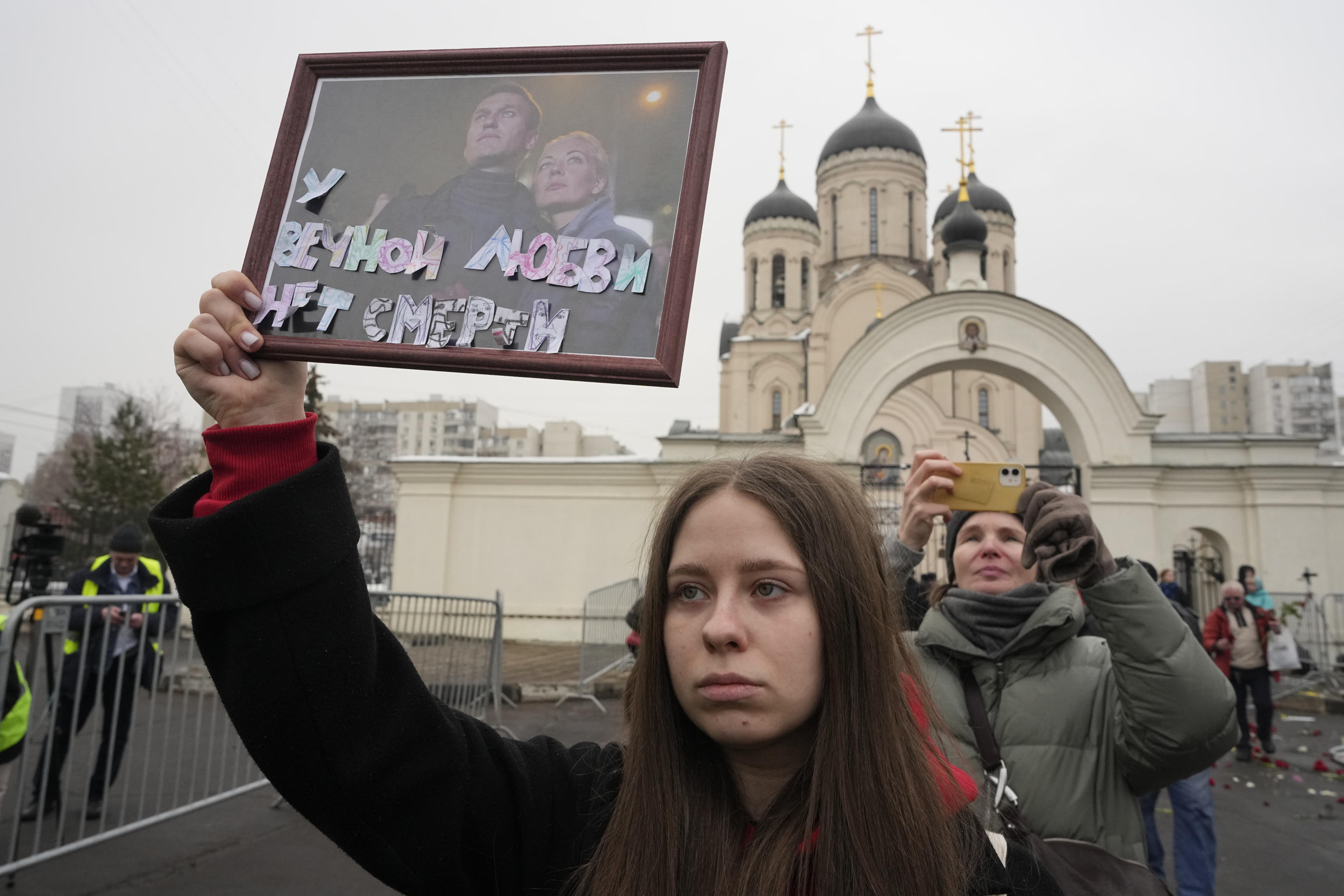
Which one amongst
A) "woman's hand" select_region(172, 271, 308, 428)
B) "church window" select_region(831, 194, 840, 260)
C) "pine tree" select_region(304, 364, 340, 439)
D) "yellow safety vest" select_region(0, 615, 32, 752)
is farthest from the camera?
"church window" select_region(831, 194, 840, 260)

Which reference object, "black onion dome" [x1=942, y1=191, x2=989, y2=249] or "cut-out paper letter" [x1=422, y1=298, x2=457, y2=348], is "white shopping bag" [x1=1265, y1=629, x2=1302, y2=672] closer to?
"cut-out paper letter" [x1=422, y1=298, x2=457, y2=348]

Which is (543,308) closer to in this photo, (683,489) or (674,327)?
(674,327)

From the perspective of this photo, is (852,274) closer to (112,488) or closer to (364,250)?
(112,488)

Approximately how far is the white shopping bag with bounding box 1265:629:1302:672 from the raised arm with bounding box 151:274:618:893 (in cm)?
946

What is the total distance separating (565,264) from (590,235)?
7 centimetres

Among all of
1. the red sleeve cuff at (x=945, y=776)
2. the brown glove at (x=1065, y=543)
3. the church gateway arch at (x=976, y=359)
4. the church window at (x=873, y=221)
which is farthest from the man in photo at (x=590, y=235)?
the church window at (x=873, y=221)

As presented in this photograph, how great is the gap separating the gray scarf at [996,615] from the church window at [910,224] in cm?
3586

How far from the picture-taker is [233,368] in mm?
1333

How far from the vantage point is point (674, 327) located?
1317 millimetres

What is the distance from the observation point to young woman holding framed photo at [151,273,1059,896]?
3.90ft

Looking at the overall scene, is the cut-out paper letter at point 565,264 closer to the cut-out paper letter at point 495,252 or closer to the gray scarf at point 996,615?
the cut-out paper letter at point 495,252

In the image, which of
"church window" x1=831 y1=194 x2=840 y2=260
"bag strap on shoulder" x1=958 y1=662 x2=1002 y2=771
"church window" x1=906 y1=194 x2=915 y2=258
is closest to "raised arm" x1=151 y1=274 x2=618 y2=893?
"bag strap on shoulder" x1=958 y1=662 x2=1002 y2=771

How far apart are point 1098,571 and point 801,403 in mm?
34661

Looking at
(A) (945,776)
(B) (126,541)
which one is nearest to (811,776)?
(A) (945,776)
